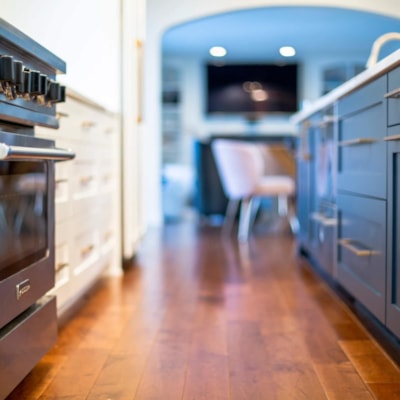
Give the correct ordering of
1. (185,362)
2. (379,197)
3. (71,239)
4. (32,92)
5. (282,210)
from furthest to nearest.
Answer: (282,210), (71,239), (379,197), (185,362), (32,92)

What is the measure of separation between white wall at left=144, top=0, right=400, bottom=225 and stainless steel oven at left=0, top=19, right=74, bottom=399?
14.3ft

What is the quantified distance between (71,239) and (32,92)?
2.76ft

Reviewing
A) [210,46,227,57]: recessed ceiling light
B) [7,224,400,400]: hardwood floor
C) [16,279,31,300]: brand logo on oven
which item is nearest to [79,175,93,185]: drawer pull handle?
[7,224,400,400]: hardwood floor

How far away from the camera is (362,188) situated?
2037mm

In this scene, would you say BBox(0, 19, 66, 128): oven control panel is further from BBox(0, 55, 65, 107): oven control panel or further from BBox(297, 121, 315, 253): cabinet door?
BBox(297, 121, 315, 253): cabinet door

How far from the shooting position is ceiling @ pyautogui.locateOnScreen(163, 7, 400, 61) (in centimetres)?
735

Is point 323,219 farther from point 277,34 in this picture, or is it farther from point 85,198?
point 277,34

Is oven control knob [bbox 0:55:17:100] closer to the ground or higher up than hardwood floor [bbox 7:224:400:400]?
higher up

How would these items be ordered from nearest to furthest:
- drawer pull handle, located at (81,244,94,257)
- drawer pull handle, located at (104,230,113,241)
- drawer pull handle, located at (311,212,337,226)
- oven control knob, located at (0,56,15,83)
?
oven control knob, located at (0,56,15,83)
drawer pull handle, located at (81,244,94,257)
drawer pull handle, located at (311,212,337,226)
drawer pull handle, located at (104,230,113,241)

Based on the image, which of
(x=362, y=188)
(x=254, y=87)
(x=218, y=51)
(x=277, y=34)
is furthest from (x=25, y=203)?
(x=254, y=87)

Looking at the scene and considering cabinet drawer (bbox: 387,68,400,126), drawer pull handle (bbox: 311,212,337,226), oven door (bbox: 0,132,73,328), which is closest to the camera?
oven door (bbox: 0,132,73,328)

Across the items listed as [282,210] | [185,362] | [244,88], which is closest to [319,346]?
[185,362]

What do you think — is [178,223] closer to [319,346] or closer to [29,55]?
[319,346]

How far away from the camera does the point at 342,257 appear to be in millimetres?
2396
